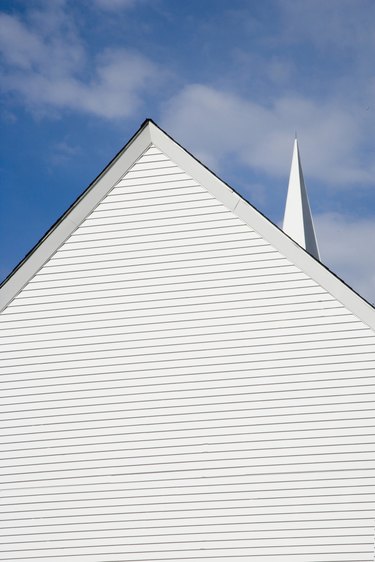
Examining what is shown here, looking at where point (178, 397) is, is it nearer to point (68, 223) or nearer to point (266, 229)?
point (266, 229)

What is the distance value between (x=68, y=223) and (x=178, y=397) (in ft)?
11.6

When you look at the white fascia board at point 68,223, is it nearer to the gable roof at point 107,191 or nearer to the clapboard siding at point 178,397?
the gable roof at point 107,191

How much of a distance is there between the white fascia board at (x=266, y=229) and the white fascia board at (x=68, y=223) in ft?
2.31

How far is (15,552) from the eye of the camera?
10312 millimetres

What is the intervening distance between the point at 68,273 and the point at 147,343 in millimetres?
1874

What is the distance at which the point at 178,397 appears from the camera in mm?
10289

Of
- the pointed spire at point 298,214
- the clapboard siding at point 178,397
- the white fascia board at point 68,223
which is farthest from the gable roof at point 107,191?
the pointed spire at point 298,214

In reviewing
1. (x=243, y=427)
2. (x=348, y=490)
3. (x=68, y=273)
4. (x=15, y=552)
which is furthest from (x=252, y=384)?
(x=15, y=552)

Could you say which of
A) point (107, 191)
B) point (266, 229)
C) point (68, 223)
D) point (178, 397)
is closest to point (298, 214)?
point (266, 229)

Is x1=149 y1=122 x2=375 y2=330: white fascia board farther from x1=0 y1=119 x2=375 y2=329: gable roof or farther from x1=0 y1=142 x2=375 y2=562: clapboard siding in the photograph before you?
x1=0 y1=142 x2=375 y2=562: clapboard siding

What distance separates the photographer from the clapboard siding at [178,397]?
9.70m

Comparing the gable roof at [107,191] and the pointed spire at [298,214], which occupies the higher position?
the pointed spire at [298,214]

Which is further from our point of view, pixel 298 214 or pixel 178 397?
pixel 298 214

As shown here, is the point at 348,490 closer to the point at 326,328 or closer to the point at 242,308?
the point at 326,328
